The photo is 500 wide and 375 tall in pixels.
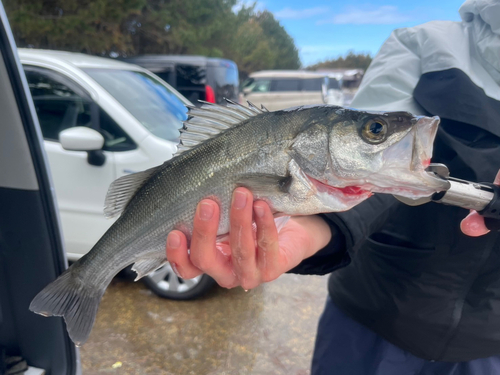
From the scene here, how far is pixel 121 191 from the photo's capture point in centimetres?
164

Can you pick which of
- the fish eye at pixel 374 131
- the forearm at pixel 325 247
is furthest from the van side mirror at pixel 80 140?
the fish eye at pixel 374 131

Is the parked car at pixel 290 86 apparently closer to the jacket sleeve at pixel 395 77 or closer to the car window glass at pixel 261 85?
the car window glass at pixel 261 85

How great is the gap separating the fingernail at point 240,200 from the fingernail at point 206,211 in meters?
0.09

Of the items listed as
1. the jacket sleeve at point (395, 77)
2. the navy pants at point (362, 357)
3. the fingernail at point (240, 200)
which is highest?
the jacket sleeve at point (395, 77)

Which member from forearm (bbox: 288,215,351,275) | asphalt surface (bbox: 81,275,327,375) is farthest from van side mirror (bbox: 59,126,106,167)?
forearm (bbox: 288,215,351,275)

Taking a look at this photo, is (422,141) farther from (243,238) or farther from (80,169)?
(80,169)

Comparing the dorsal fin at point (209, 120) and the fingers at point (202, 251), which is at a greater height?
the dorsal fin at point (209, 120)

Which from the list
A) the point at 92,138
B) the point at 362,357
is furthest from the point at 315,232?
the point at 92,138

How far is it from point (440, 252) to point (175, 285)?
2.86 meters

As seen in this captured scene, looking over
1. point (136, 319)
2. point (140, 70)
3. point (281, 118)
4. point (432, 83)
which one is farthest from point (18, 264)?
point (140, 70)

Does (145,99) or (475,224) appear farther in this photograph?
(145,99)

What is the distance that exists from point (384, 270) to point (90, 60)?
13.0 feet

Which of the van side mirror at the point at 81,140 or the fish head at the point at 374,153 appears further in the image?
the van side mirror at the point at 81,140

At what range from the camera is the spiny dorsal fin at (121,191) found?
163 centimetres
